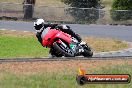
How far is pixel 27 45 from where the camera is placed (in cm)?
2469

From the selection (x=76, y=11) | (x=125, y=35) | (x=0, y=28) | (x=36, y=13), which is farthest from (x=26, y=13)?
(x=125, y=35)

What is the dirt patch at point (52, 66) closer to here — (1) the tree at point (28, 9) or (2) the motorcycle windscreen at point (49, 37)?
(2) the motorcycle windscreen at point (49, 37)

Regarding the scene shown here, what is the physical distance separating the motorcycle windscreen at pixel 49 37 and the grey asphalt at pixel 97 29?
12850 millimetres

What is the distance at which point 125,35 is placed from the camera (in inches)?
1185

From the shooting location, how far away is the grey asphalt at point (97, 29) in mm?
29672

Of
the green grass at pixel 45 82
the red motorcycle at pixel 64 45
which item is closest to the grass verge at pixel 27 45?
the red motorcycle at pixel 64 45

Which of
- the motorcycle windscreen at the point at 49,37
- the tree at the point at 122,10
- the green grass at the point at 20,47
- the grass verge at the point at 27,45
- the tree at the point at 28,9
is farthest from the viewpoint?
the tree at the point at 28,9

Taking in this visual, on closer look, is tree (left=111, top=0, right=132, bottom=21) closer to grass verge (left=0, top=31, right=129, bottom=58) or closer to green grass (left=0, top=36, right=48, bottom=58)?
grass verge (left=0, top=31, right=129, bottom=58)

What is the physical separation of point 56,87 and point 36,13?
2935cm

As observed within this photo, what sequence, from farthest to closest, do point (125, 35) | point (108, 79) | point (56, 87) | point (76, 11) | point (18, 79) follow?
point (76, 11) → point (125, 35) → point (18, 79) → point (56, 87) → point (108, 79)

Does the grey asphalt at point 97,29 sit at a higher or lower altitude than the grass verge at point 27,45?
lower

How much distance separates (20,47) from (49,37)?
8715mm

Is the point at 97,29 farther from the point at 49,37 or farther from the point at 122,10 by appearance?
the point at 49,37

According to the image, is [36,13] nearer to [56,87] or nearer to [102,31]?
[102,31]
